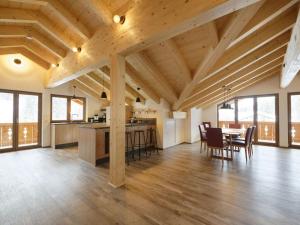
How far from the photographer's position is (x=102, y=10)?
2871 millimetres

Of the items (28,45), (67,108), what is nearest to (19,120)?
(67,108)

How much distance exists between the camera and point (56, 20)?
3.64m

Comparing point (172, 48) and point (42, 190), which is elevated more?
point (172, 48)

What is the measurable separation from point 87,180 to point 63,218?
1168mm

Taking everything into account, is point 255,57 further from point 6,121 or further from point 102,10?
point 6,121

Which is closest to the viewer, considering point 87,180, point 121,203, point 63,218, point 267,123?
point 63,218

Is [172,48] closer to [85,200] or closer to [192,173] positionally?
[192,173]

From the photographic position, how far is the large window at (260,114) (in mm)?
6573

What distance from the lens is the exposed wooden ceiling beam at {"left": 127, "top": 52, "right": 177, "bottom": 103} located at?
3.59 metres

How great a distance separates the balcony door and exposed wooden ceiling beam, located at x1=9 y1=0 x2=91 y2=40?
157 inches

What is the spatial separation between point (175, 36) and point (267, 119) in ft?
20.5

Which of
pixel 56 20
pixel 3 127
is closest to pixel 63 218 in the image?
pixel 56 20

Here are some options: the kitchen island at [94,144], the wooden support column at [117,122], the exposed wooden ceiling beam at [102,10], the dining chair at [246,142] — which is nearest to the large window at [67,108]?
the kitchen island at [94,144]

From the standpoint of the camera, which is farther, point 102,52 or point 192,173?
point 192,173
